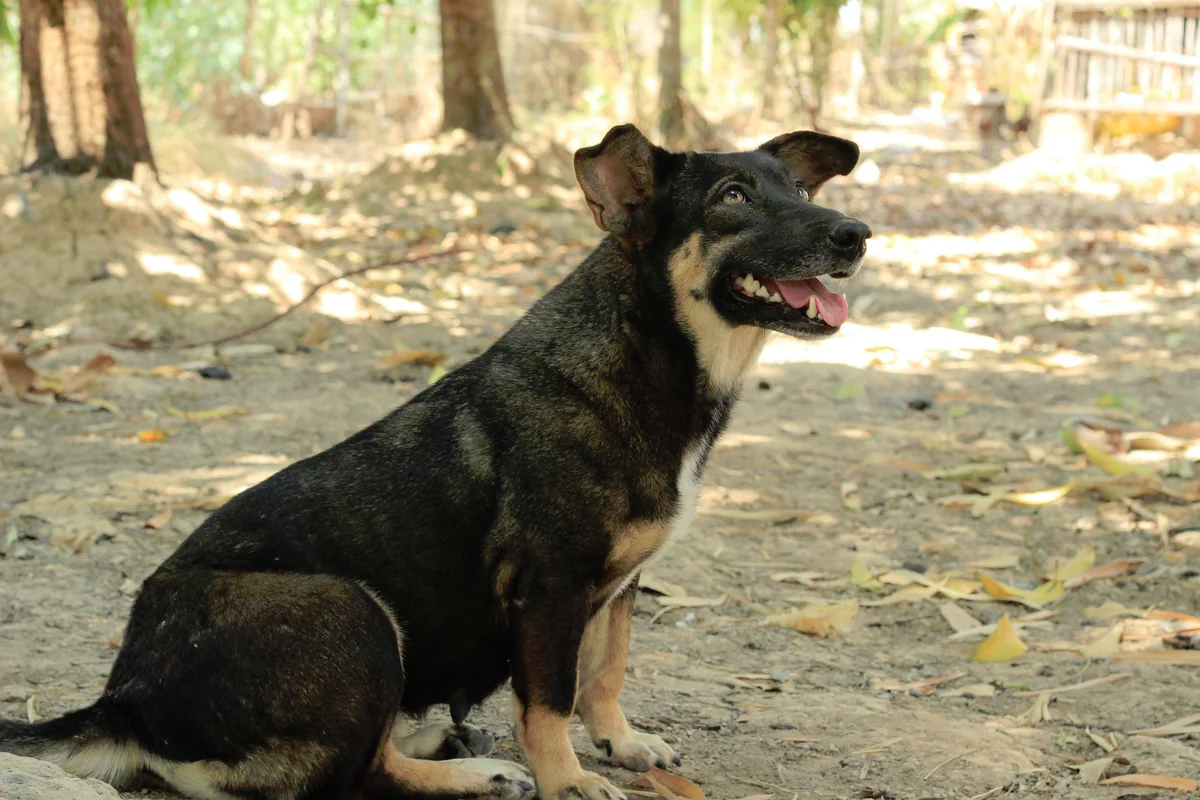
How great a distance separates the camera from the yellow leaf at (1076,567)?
562 cm

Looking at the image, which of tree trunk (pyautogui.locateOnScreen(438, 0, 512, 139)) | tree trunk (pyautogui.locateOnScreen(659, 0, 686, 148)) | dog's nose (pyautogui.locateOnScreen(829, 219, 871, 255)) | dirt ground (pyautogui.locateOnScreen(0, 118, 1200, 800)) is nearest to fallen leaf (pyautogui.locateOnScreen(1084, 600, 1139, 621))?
dirt ground (pyautogui.locateOnScreen(0, 118, 1200, 800))

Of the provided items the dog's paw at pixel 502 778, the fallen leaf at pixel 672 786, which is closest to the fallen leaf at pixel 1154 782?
the fallen leaf at pixel 672 786

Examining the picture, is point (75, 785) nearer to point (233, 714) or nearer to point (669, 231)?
point (233, 714)

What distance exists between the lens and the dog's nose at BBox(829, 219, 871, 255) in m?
3.75

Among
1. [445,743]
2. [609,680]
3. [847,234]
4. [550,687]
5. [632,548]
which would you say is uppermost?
[847,234]

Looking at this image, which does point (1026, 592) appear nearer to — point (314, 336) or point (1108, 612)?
point (1108, 612)

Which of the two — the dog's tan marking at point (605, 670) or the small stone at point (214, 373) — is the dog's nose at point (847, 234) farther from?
the small stone at point (214, 373)

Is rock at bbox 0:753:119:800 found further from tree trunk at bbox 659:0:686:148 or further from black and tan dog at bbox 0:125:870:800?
tree trunk at bbox 659:0:686:148

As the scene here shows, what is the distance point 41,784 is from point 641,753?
1.83m

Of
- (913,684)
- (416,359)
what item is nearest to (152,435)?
(416,359)

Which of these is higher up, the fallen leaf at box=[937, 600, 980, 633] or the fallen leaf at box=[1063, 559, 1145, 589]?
the fallen leaf at box=[1063, 559, 1145, 589]

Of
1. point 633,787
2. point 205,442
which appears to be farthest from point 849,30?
point 633,787

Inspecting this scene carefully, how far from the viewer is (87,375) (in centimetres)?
795

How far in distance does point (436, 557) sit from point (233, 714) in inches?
27.2
